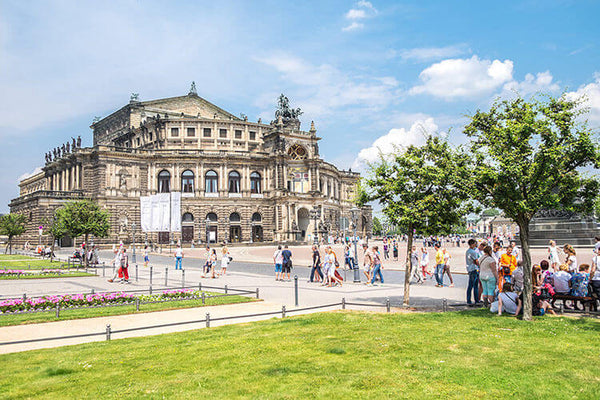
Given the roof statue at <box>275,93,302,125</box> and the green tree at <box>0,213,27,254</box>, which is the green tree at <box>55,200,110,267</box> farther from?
the roof statue at <box>275,93,302,125</box>

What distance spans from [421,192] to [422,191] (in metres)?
0.08

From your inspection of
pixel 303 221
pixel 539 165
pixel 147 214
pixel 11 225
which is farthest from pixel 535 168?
pixel 303 221

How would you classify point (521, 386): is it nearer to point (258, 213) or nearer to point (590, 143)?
point (590, 143)

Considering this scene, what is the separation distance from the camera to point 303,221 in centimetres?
7488

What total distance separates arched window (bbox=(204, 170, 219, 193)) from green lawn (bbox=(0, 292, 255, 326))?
5504 centimetres

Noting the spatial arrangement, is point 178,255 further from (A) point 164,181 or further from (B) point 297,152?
(B) point 297,152

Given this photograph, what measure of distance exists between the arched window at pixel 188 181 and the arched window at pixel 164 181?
7.05 feet

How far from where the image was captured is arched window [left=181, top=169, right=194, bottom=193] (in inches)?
2694

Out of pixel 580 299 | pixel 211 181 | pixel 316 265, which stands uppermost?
pixel 211 181

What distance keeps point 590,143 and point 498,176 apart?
2.09m

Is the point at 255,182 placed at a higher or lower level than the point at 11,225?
higher

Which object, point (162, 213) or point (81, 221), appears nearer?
point (81, 221)

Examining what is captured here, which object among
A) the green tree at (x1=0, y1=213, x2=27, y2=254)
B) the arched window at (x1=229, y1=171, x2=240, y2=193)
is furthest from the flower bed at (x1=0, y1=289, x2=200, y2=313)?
the arched window at (x1=229, y1=171, x2=240, y2=193)

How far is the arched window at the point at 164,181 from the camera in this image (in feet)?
221
